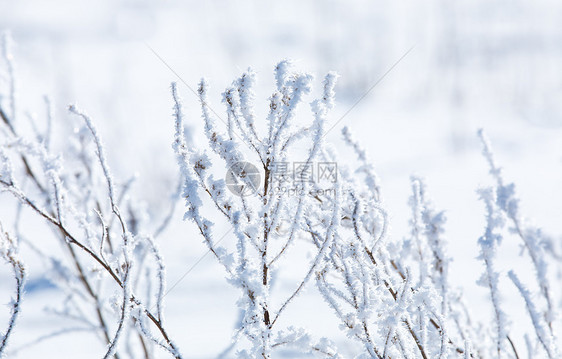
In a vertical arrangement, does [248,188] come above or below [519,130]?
below

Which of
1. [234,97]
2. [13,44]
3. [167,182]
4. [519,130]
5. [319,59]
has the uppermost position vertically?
[319,59]

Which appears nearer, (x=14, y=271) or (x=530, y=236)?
(x=14, y=271)

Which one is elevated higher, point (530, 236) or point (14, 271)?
point (530, 236)

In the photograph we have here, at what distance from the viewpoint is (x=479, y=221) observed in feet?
18.8

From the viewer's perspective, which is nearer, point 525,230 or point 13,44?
point 525,230

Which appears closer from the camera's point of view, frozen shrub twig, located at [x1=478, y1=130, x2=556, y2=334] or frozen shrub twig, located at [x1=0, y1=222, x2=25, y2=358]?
frozen shrub twig, located at [x1=0, y1=222, x2=25, y2=358]

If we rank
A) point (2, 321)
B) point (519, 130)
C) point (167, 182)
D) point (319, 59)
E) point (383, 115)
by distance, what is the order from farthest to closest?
1. point (319, 59)
2. point (383, 115)
3. point (519, 130)
4. point (167, 182)
5. point (2, 321)

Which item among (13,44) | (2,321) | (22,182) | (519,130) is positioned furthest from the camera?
(519,130)

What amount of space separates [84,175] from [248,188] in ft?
3.81

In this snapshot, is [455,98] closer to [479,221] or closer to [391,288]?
[479,221]

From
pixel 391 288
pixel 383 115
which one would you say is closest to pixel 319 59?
pixel 383 115

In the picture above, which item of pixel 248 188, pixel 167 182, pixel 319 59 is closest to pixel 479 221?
pixel 167 182

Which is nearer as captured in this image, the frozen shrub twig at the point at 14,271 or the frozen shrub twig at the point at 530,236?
the frozen shrub twig at the point at 14,271

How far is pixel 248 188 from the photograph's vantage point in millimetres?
1332
